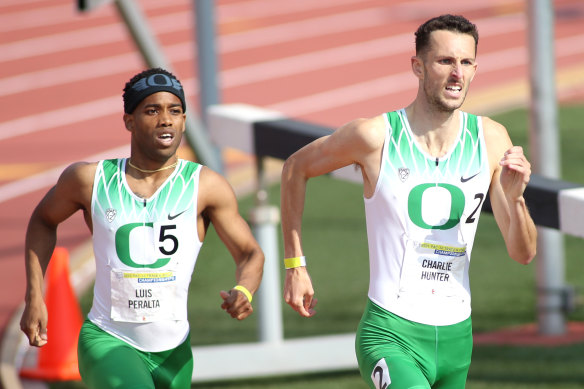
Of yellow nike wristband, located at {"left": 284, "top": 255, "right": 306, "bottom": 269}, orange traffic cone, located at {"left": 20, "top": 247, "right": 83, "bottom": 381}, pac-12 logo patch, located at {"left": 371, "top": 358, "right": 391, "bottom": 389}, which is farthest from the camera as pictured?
orange traffic cone, located at {"left": 20, "top": 247, "right": 83, "bottom": 381}

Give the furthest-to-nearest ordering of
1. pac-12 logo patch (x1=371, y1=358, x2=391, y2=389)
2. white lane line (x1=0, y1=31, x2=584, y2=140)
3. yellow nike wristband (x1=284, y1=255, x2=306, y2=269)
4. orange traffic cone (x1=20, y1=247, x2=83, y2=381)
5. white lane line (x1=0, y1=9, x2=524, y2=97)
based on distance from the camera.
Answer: white lane line (x1=0, y1=9, x2=524, y2=97)
white lane line (x1=0, y1=31, x2=584, y2=140)
orange traffic cone (x1=20, y1=247, x2=83, y2=381)
yellow nike wristband (x1=284, y1=255, x2=306, y2=269)
pac-12 logo patch (x1=371, y1=358, x2=391, y2=389)

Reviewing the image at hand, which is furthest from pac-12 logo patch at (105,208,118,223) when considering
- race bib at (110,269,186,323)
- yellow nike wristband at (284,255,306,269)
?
yellow nike wristband at (284,255,306,269)

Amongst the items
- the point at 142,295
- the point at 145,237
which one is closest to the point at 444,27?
the point at 145,237

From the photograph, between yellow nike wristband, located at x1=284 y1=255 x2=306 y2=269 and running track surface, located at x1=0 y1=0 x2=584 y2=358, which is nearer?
yellow nike wristband, located at x1=284 y1=255 x2=306 y2=269

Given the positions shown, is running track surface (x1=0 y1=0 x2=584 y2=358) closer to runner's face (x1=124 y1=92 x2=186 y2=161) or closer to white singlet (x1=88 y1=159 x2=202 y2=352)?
white singlet (x1=88 y1=159 x2=202 y2=352)

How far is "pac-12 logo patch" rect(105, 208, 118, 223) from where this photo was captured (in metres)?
4.62

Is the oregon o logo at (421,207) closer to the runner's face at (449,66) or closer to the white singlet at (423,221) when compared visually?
the white singlet at (423,221)

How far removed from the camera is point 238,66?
71.2ft

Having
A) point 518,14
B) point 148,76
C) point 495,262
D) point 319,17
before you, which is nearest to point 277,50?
point 319,17

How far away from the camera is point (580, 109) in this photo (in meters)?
17.7

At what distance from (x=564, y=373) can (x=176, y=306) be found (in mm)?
3609

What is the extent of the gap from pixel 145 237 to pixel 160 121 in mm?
475

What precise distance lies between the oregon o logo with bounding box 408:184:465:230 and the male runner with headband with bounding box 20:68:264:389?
693mm

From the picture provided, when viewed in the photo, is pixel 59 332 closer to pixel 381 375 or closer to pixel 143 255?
pixel 143 255
